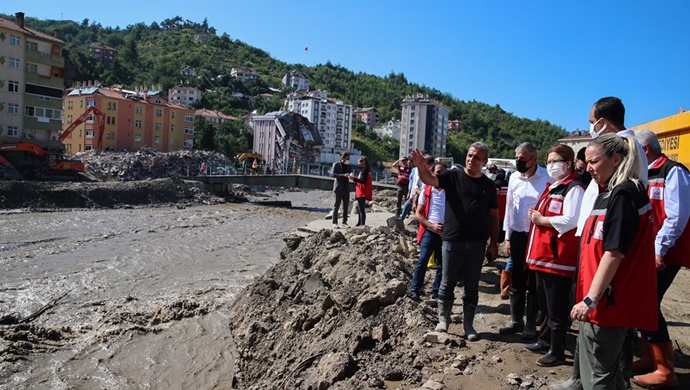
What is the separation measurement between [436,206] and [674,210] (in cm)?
268

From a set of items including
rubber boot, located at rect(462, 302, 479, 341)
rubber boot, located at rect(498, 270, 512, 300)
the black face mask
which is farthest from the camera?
rubber boot, located at rect(498, 270, 512, 300)

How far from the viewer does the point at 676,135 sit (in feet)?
23.1

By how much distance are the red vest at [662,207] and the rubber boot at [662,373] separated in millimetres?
600

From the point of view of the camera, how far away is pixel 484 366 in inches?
149

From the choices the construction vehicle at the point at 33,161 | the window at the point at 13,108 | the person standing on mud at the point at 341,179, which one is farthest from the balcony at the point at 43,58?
the person standing on mud at the point at 341,179

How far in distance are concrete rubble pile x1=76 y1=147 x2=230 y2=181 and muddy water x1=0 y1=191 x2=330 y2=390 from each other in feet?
54.8

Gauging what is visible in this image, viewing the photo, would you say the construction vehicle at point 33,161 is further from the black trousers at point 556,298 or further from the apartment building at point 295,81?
the apartment building at point 295,81

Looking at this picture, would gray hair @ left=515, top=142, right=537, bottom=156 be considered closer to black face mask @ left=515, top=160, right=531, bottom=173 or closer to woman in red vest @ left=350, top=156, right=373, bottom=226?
black face mask @ left=515, top=160, right=531, bottom=173

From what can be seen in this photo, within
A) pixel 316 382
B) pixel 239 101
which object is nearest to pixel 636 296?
pixel 316 382

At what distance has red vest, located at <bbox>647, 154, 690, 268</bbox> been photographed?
11.6 feet

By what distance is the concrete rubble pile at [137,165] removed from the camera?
3984cm

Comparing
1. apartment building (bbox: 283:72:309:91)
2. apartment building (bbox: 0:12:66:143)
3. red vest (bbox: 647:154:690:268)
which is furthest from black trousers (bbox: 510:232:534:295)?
apartment building (bbox: 283:72:309:91)

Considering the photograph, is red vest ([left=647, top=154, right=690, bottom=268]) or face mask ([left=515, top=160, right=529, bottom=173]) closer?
red vest ([left=647, top=154, right=690, bottom=268])

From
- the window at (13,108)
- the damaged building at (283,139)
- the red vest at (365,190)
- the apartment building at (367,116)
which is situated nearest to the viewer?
the red vest at (365,190)
